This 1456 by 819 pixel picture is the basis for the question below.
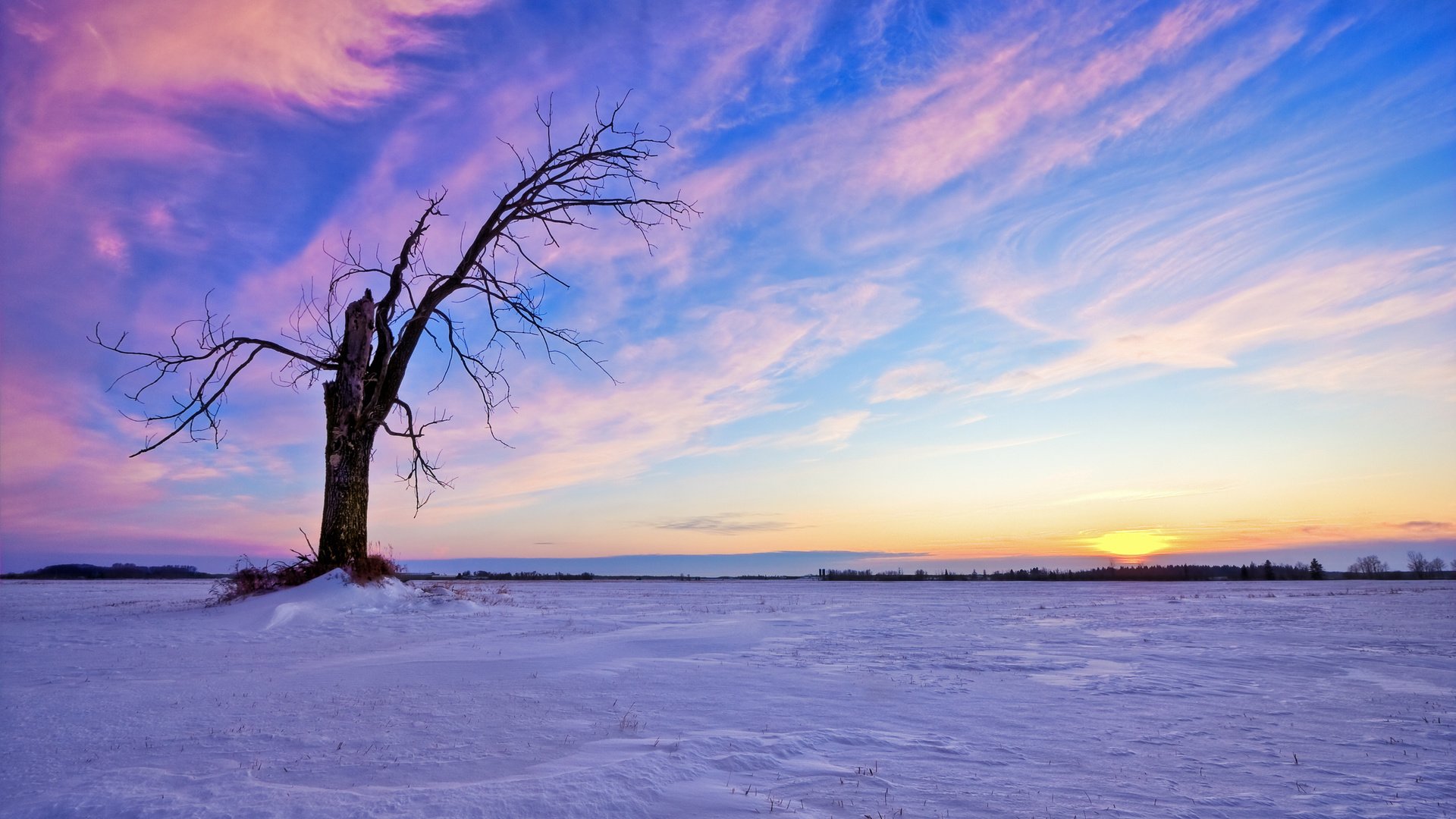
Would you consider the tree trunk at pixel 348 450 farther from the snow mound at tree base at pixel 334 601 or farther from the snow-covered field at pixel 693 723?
the snow-covered field at pixel 693 723

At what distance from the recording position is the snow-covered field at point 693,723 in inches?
127

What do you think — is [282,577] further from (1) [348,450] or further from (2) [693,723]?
(2) [693,723]

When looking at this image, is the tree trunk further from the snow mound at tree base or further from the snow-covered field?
the snow-covered field

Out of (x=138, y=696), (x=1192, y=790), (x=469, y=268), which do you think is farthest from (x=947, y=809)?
(x=469, y=268)

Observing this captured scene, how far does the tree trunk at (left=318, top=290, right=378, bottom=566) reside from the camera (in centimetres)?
1279

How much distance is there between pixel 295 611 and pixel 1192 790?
11028 mm

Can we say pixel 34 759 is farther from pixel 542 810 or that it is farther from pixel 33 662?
pixel 33 662

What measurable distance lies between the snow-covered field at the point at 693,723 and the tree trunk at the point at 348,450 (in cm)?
Answer: 250

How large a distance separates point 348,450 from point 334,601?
9.49ft

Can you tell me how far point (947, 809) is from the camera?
10.5ft

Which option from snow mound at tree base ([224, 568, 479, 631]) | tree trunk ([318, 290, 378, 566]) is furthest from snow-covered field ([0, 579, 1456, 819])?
tree trunk ([318, 290, 378, 566])

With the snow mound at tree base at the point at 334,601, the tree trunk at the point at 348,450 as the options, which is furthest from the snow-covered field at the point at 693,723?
the tree trunk at the point at 348,450

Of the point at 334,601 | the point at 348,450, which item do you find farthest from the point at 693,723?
the point at 348,450

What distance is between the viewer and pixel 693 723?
4.73m
